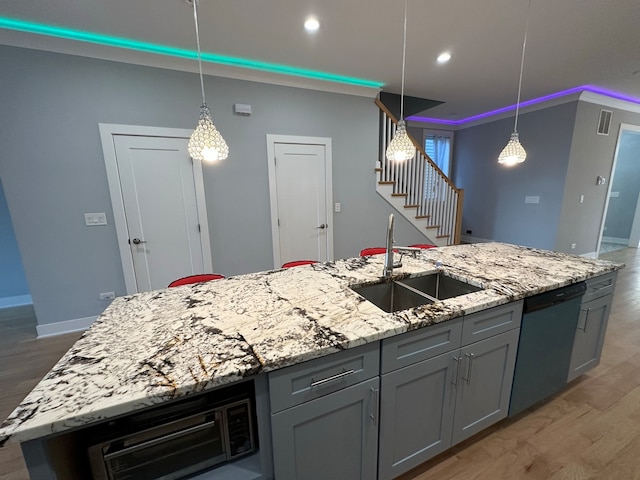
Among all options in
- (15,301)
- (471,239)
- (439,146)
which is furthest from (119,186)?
(471,239)

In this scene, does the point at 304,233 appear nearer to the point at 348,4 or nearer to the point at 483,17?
the point at 348,4

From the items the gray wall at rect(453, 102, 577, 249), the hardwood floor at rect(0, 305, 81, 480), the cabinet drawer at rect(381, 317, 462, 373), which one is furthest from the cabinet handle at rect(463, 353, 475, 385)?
the gray wall at rect(453, 102, 577, 249)

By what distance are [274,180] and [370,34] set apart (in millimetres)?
1842

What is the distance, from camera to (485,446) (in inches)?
60.2

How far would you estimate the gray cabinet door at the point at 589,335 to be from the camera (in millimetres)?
1762

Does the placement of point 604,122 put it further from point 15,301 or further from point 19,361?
point 15,301

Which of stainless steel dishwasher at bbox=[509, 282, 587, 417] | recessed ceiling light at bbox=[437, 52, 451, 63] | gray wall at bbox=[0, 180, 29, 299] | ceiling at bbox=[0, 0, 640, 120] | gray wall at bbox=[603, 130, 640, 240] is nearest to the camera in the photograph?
stainless steel dishwasher at bbox=[509, 282, 587, 417]

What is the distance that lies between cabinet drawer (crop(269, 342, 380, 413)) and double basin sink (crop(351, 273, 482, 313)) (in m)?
0.55

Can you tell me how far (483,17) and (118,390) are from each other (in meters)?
3.44

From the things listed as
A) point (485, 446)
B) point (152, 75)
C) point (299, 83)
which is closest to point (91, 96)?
point (152, 75)

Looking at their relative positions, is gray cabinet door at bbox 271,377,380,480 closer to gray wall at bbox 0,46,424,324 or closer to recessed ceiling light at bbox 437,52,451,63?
gray wall at bbox 0,46,424,324

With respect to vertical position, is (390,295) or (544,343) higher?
(390,295)

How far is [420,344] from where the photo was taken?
45.5 inches

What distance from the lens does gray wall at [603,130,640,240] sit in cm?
559
